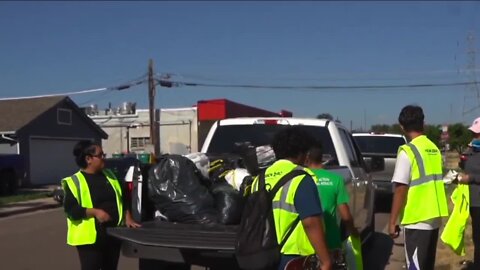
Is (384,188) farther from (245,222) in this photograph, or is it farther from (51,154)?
(51,154)

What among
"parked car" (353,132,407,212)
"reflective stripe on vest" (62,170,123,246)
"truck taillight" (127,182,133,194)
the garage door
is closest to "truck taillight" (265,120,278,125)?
"truck taillight" (127,182,133,194)

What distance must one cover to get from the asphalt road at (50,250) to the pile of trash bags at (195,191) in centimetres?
348

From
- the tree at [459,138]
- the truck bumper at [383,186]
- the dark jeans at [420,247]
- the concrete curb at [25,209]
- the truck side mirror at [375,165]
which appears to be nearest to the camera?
the dark jeans at [420,247]

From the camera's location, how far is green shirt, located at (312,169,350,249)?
164 inches

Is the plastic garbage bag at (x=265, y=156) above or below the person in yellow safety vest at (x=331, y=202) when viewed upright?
above

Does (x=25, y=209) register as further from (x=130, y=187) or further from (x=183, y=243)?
(x=183, y=243)

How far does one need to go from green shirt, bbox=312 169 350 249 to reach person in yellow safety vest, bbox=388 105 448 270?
756 millimetres

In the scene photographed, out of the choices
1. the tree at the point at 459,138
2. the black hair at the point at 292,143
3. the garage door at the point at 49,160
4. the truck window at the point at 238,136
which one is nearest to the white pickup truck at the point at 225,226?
the truck window at the point at 238,136

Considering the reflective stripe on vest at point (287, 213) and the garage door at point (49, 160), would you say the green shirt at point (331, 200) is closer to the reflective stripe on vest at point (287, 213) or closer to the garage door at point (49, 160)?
the reflective stripe on vest at point (287, 213)

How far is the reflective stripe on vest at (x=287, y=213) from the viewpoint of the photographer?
11.7ft

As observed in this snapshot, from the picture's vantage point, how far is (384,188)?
13.2m

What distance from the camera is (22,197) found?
2159 cm

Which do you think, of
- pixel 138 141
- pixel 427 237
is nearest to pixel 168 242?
pixel 427 237

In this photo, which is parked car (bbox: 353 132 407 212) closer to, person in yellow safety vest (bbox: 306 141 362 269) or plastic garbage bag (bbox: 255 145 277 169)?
plastic garbage bag (bbox: 255 145 277 169)
